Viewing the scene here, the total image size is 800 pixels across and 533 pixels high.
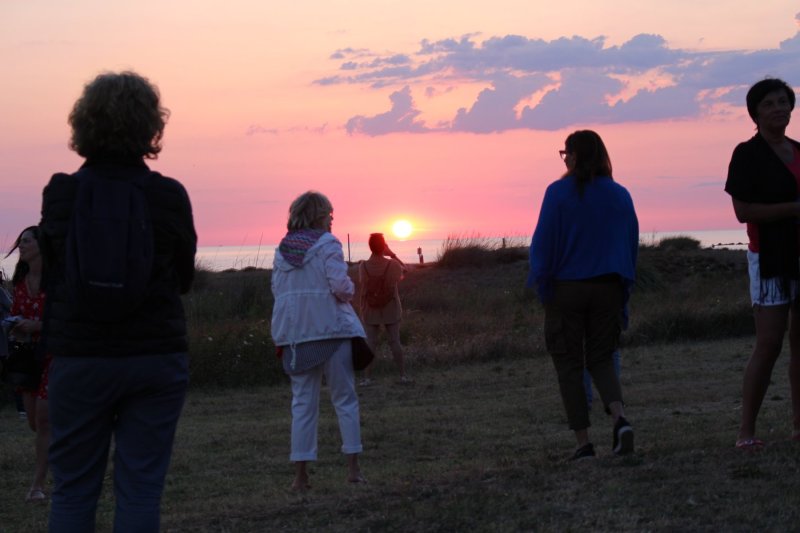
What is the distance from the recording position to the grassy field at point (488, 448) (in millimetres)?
5371

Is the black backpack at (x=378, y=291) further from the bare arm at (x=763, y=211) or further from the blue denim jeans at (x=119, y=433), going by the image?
the blue denim jeans at (x=119, y=433)

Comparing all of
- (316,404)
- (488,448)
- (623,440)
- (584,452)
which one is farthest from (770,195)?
(488,448)

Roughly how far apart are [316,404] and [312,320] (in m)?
0.57

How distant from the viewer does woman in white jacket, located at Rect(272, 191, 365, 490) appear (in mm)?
6891

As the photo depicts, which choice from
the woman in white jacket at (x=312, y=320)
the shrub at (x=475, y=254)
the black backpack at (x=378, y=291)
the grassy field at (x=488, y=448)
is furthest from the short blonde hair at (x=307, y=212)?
the shrub at (x=475, y=254)

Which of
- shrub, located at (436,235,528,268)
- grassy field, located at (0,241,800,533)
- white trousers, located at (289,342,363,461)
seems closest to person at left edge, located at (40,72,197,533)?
grassy field, located at (0,241,800,533)

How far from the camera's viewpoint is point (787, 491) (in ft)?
17.6

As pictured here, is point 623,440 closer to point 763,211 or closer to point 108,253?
point 763,211

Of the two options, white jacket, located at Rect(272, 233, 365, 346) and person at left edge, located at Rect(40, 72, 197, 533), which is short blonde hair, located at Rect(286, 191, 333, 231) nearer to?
white jacket, located at Rect(272, 233, 365, 346)

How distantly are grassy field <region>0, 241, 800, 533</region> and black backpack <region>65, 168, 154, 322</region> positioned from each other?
7.43 ft

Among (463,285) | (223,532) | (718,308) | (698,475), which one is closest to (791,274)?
(698,475)

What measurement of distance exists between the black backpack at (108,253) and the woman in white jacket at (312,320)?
10.8 ft

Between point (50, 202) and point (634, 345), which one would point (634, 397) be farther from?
point (50, 202)

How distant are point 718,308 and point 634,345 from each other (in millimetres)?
2440
